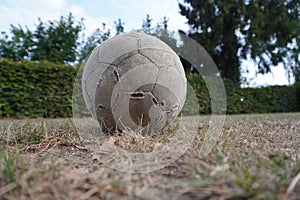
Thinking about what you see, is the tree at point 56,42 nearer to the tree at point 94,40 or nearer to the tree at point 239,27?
the tree at point 94,40

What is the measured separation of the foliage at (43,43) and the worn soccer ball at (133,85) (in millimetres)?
11428

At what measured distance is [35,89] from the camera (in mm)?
8617

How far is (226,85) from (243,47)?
6.10m

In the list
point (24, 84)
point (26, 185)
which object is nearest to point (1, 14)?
point (24, 84)

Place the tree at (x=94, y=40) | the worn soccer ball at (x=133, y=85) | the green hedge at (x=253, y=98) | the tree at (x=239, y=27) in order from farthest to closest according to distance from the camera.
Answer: the tree at (x=239, y=27)
the tree at (x=94, y=40)
the green hedge at (x=253, y=98)
the worn soccer ball at (x=133, y=85)

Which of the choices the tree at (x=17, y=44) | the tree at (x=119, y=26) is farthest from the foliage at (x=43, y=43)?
the tree at (x=119, y=26)

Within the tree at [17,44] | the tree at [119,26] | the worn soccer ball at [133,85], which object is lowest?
the worn soccer ball at [133,85]

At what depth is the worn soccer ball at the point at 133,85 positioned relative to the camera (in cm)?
274

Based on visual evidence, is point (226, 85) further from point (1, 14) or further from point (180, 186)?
point (180, 186)

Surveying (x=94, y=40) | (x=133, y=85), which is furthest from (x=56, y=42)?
(x=133, y=85)

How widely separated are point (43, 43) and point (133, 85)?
1247cm

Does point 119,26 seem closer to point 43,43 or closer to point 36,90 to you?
point 43,43

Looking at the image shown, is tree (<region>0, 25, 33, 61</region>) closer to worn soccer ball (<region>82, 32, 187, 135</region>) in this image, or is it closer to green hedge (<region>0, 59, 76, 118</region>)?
green hedge (<region>0, 59, 76, 118</region>)

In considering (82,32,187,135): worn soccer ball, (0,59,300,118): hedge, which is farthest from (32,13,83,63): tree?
(82,32,187,135): worn soccer ball
